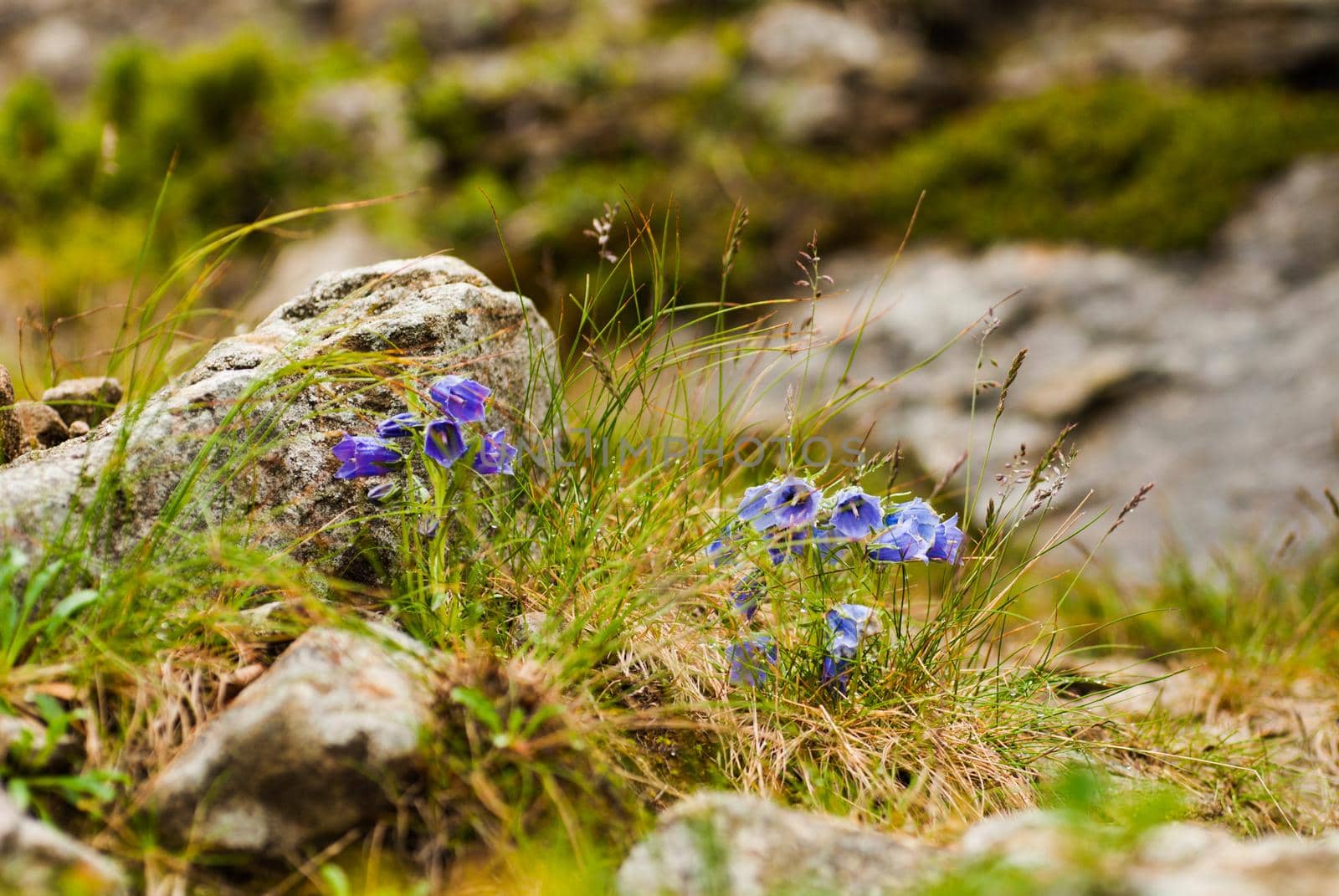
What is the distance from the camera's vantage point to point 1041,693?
7.90ft

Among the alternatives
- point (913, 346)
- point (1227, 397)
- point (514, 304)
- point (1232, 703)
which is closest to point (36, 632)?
point (514, 304)

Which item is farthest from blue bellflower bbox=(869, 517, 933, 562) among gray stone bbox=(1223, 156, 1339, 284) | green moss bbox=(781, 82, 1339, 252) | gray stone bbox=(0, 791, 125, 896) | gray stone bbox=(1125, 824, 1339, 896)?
gray stone bbox=(1223, 156, 1339, 284)

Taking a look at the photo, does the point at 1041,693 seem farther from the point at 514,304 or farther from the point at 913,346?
the point at 913,346

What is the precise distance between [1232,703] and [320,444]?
9.74ft

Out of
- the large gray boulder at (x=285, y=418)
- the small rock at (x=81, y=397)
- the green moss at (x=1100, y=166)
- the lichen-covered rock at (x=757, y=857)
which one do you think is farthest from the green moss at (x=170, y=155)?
the lichen-covered rock at (x=757, y=857)

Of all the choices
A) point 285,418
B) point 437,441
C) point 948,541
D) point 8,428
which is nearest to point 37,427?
point 8,428

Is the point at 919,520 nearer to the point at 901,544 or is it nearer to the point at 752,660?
the point at 901,544

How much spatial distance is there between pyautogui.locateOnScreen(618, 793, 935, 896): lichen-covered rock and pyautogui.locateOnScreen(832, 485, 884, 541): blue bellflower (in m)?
0.68

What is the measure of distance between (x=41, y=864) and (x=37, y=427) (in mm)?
1420

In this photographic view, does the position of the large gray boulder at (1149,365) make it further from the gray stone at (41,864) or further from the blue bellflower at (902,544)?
the gray stone at (41,864)

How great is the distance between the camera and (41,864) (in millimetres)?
1323

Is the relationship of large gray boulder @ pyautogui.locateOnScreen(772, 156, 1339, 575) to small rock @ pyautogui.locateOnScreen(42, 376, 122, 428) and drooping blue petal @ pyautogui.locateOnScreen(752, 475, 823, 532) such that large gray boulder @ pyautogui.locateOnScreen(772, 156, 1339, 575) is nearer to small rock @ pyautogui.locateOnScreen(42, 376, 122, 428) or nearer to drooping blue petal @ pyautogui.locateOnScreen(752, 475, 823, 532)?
drooping blue petal @ pyautogui.locateOnScreen(752, 475, 823, 532)

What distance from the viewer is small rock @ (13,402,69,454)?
7.50 ft

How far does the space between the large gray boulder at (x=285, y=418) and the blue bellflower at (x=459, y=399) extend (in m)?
0.09
